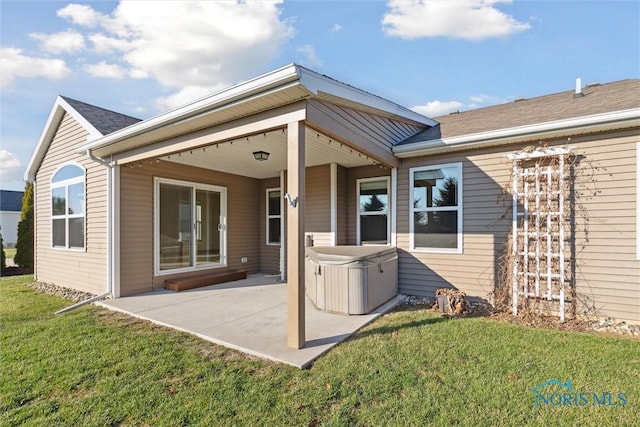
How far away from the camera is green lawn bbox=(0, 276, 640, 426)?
2266 millimetres

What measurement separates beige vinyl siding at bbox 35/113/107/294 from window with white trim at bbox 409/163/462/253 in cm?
570

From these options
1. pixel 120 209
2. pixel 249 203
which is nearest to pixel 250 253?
pixel 249 203

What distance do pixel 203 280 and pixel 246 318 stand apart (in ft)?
8.64

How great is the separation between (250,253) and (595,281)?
22.6 feet

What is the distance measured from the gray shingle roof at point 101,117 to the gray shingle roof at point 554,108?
615cm

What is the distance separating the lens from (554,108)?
5.23 meters

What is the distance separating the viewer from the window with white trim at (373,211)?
6.36 m

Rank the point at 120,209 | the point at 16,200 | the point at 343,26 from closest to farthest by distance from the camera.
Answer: the point at 120,209
the point at 343,26
the point at 16,200

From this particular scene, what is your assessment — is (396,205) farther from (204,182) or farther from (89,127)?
(89,127)

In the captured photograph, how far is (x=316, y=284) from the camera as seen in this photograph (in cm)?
495

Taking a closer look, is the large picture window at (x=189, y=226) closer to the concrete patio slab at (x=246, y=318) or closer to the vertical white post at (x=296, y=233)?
the concrete patio slab at (x=246, y=318)

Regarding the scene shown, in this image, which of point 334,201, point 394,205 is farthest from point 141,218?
point 394,205

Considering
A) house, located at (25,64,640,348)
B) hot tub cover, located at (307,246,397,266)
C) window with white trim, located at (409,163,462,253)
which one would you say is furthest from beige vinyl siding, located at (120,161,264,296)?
window with white trim, located at (409,163,462,253)

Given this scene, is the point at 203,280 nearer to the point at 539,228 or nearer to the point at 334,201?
the point at 334,201
